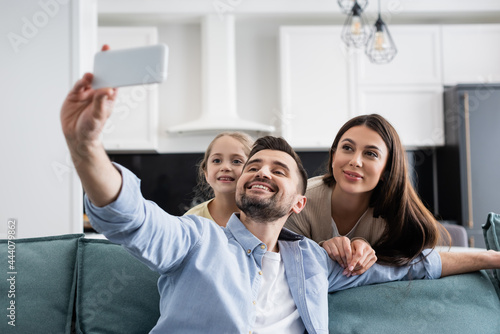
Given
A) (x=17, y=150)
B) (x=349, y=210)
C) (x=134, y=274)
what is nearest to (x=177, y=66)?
(x=17, y=150)

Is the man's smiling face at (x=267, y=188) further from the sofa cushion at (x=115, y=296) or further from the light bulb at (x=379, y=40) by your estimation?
the light bulb at (x=379, y=40)

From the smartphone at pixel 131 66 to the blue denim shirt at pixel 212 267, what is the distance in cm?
26

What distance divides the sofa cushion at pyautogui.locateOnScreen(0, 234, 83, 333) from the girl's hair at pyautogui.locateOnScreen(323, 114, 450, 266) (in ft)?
3.33

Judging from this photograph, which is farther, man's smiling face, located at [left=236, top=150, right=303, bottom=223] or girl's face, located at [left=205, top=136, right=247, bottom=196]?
girl's face, located at [left=205, top=136, right=247, bottom=196]

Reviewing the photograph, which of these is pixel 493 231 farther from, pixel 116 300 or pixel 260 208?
pixel 116 300

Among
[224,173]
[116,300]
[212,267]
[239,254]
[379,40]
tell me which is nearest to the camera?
[212,267]

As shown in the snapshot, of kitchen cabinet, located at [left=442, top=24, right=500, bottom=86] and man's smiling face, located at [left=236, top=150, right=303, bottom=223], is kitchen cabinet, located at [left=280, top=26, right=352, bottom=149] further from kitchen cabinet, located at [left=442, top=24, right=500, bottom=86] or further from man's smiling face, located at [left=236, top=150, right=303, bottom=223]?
man's smiling face, located at [left=236, top=150, right=303, bottom=223]

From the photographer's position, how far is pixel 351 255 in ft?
5.19

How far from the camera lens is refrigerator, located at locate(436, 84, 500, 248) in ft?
14.1

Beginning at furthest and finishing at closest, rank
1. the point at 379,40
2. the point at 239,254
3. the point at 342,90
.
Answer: the point at 342,90 → the point at 379,40 → the point at 239,254

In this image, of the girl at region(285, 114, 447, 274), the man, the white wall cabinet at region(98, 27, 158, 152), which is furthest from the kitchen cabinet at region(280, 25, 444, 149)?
the man

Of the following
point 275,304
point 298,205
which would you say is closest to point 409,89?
point 298,205

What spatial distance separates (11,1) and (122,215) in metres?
2.84

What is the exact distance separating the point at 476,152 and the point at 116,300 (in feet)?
11.9
